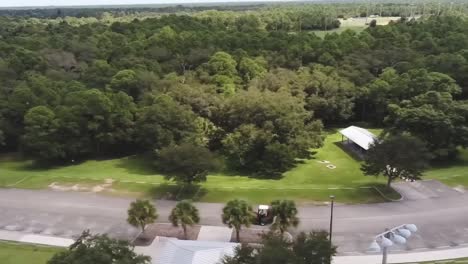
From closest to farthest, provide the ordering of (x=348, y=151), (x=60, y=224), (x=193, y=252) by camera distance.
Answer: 1. (x=193, y=252)
2. (x=60, y=224)
3. (x=348, y=151)

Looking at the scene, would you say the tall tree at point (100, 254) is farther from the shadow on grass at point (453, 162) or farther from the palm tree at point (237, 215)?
the shadow on grass at point (453, 162)

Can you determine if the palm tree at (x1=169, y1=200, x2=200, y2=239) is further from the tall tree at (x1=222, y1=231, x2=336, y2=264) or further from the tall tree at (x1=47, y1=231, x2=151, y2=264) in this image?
the tall tree at (x1=222, y1=231, x2=336, y2=264)

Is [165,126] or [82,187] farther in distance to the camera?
[165,126]

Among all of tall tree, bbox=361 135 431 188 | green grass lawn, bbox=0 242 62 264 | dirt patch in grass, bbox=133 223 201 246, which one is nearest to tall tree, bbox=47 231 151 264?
green grass lawn, bbox=0 242 62 264

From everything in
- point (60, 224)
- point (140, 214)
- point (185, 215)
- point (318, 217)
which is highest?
point (185, 215)

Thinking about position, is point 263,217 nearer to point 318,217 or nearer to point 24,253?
point 318,217

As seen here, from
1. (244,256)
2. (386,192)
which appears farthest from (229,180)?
(244,256)

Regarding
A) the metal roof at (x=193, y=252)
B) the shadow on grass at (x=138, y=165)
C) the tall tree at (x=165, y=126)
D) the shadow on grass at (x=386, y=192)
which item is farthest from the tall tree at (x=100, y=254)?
the tall tree at (x=165, y=126)
